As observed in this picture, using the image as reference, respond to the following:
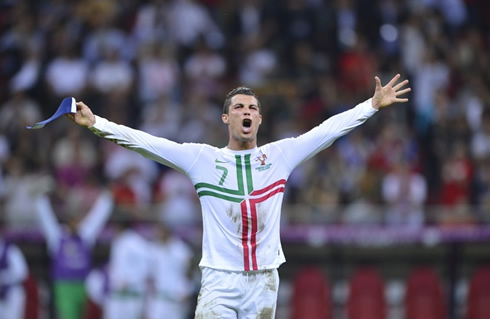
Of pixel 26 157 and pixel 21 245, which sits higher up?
pixel 26 157

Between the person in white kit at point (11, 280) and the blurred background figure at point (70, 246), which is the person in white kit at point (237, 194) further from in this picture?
the person in white kit at point (11, 280)

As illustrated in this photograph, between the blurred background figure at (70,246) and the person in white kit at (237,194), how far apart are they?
678 cm

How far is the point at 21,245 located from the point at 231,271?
25.9ft

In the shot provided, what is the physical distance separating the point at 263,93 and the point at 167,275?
3887 millimetres

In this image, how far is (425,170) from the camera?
1546cm

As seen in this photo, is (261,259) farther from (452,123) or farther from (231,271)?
(452,123)

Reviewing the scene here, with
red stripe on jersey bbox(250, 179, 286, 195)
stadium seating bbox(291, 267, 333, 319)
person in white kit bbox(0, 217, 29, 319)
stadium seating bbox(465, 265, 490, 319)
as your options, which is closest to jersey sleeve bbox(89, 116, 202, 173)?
red stripe on jersey bbox(250, 179, 286, 195)

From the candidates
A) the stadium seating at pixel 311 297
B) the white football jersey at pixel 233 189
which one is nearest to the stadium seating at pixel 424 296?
the stadium seating at pixel 311 297

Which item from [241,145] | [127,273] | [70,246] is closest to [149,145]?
[241,145]

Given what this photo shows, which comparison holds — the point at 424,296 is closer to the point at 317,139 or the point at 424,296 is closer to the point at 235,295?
the point at 317,139

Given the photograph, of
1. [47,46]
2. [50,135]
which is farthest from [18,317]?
[47,46]

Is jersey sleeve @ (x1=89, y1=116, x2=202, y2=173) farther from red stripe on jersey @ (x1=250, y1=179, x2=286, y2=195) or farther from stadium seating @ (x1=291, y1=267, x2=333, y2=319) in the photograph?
stadium seating @ (x1=291, y1=267, x2=333, y2=319)

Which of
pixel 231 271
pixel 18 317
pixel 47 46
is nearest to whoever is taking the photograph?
pixel 231 271

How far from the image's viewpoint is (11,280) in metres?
14.1
